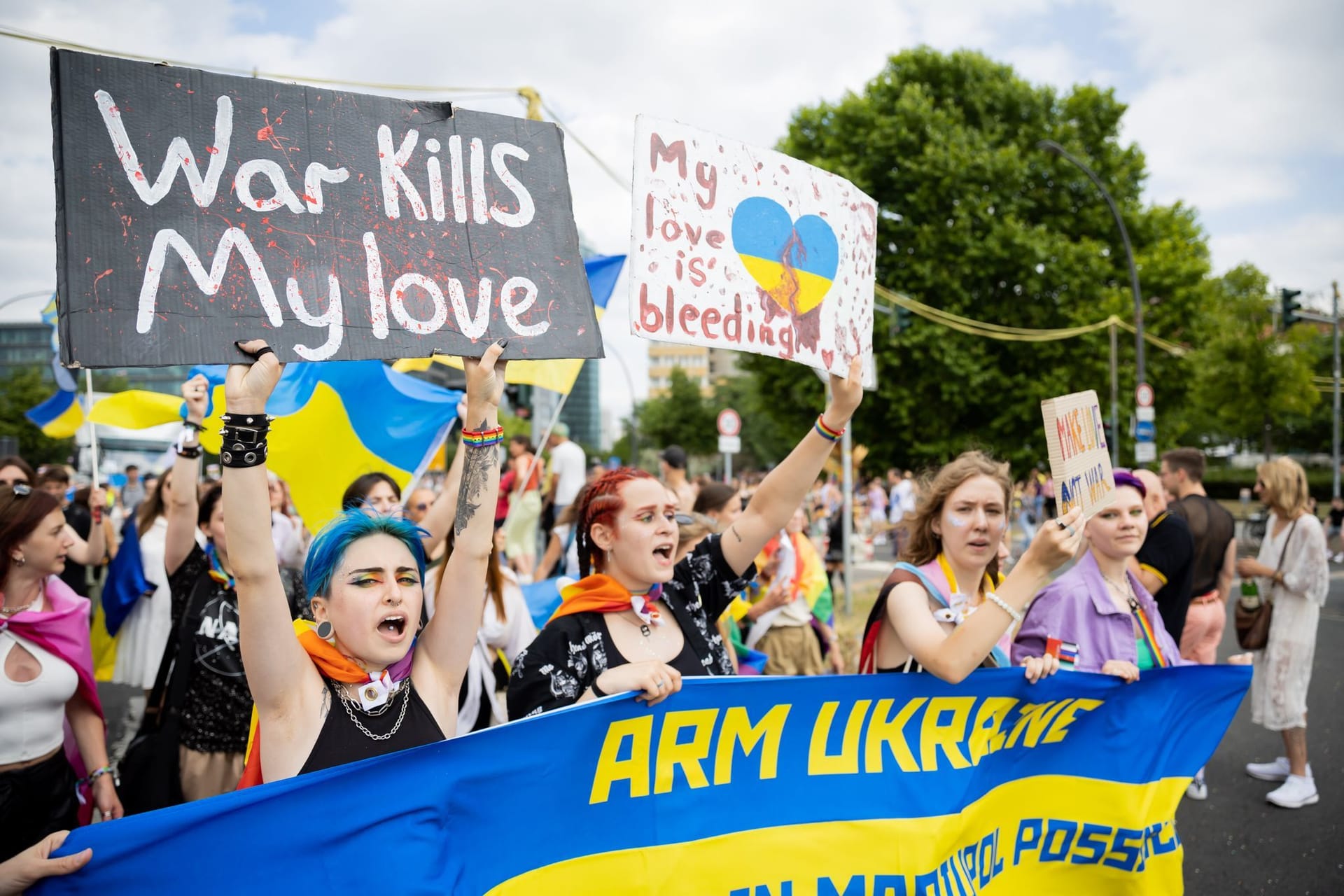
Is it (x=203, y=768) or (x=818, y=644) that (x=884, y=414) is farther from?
(x=203, y=768)

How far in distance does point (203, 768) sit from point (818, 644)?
11.4 feet

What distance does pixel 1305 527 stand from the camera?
17.5ft

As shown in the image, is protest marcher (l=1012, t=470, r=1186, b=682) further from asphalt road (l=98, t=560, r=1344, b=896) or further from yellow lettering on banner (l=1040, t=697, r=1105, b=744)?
asphalt road (l=98, t=560, r=1344, b=896)

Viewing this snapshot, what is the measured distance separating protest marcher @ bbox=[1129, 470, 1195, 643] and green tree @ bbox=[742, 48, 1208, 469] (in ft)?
53.5

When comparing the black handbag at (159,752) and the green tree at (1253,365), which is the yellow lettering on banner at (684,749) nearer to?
the black handbag at (159,752)

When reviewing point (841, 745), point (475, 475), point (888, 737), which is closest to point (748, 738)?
point (841, 745)

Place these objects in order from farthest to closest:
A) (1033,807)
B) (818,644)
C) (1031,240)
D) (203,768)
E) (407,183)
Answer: (1031,240) < (818,644) < (203,768) < (1033,807) < (407,183)

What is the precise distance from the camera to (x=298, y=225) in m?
2.12

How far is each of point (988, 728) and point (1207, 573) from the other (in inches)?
136

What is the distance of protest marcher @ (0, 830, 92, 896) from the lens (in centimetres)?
186

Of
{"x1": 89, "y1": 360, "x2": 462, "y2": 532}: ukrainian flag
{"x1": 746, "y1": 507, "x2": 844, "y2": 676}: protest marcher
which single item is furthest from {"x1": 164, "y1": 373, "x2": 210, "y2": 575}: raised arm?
{"x1": 746, "y1": 507, "x2": 844, "y2": 676}: protest marcher

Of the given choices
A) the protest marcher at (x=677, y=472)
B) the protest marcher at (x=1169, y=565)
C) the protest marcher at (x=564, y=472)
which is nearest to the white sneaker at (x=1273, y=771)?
the protest marcher at (x=1169, y=565)

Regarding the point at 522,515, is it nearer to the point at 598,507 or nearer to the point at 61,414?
the point at 61,414

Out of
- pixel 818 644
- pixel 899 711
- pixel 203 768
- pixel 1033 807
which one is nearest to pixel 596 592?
pixel 899 711
